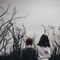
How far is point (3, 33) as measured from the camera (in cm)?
436

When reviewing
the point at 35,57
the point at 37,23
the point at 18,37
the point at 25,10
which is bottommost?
the point at 35,57

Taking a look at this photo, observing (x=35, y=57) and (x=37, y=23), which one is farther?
(x=37, y=23)

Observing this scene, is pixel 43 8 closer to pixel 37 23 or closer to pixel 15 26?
pixel 37 23

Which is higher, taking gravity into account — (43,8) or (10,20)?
(43,8)

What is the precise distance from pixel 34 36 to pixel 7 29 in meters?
0.66

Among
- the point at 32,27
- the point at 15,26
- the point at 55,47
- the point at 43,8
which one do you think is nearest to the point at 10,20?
the point at 15,26

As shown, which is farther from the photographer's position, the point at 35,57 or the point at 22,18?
the point at 22,18

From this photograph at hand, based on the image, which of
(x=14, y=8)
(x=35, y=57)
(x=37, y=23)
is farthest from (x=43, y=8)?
(x=35, y=57)

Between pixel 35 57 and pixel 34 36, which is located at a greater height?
pixel 34 36

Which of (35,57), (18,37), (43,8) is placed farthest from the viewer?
(43,8)

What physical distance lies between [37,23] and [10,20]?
65cm

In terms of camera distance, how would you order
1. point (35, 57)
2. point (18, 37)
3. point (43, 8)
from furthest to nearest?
point (43, 8) → point (18, 37) → point (35, 57)

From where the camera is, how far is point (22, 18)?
4.49m

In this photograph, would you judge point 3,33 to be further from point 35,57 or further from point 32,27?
point 35,57
